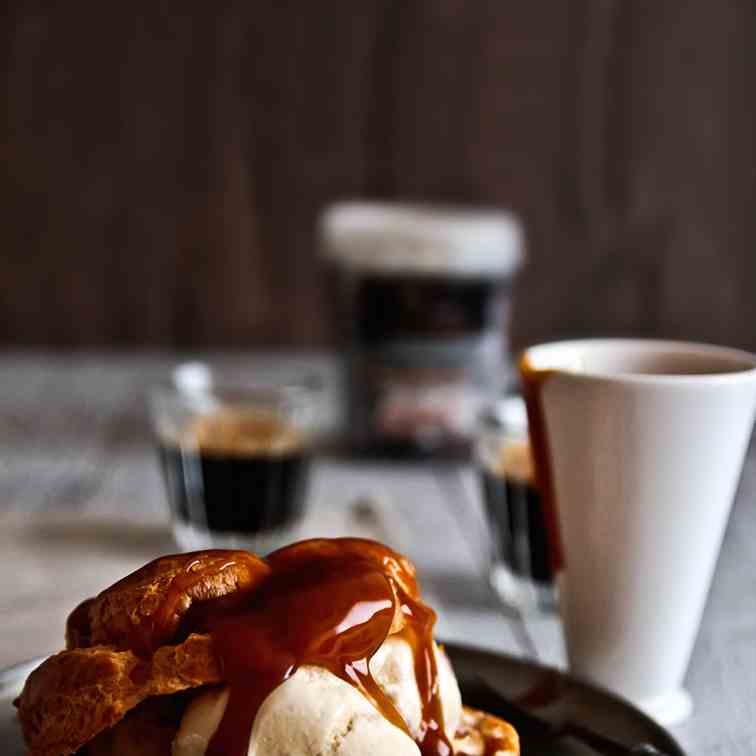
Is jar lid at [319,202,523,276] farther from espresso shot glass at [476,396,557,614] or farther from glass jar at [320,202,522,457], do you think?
espresso shot glass at [476,396,557,614]

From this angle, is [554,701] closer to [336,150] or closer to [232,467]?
[232,467]

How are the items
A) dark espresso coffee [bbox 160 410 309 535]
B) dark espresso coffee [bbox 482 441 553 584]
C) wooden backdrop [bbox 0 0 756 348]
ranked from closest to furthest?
dark espresso coffee [bbox 482 441 553 584] → dark espresso coffee [bbox 160 410 309 535] → wooden backdrop [bbox 0 0 756 348]

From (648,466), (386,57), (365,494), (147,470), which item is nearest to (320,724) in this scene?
(648,466)

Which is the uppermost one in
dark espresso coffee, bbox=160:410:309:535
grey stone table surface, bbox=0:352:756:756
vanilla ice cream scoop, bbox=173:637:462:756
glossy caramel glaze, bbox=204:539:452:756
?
glossy caramel glaze, bbox=204:539:452:756

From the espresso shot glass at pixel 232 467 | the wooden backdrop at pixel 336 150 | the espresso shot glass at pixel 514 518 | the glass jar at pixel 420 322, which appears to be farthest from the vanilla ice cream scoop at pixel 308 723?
the wooden backdrop at pixel 336 150

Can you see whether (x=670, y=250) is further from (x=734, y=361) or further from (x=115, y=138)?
(x=734, y=361)

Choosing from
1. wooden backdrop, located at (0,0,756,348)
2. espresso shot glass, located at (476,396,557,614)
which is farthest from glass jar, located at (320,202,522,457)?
wooden backdrop, located at (0,0,756,348)

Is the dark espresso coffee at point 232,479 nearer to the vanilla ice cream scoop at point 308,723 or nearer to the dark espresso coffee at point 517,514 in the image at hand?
the dark espresso coffee at point 517,514
